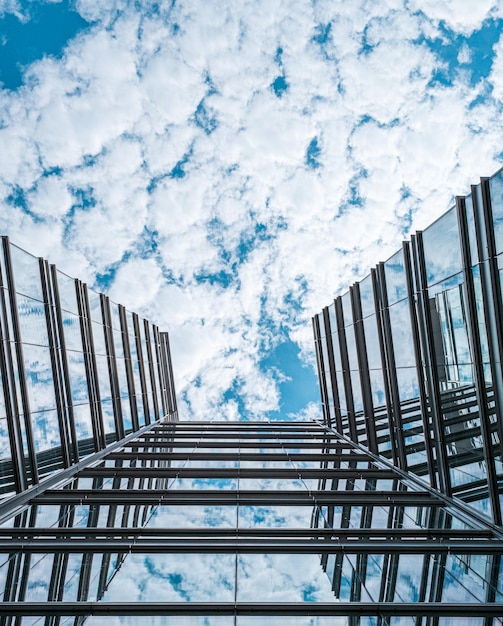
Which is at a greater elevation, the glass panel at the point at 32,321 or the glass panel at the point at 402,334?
the glass panel at the point at 32,321

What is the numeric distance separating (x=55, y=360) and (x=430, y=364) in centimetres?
1320

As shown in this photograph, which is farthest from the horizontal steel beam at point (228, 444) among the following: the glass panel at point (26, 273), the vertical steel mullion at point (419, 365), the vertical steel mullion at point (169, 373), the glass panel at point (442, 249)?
the vertical steel mullion at point (169, 373)

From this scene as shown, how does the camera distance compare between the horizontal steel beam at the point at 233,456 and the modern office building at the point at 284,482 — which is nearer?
the modern office building at the point at 284,482

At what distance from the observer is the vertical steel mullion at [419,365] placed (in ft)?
50.7

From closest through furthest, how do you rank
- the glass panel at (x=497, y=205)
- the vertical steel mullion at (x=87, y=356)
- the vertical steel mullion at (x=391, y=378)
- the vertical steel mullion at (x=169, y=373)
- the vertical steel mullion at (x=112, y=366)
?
the glass panel at (x=497, y=205) → the vertical steel mullion at (x=391, y=378) → the vertical steel mullion at (x=87, y=356) → the vertical steel mullion at (x=112, y=366) → the vertical steel mullion at (x=169, y=373)

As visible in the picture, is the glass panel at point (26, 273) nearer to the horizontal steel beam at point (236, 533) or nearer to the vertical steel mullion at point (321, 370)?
the horizontal steel beam at point (236, 533)

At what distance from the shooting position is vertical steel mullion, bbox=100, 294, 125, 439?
2280cm

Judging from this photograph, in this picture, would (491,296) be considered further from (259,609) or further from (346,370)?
(346,370)

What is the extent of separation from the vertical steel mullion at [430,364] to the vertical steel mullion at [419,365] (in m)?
0.26

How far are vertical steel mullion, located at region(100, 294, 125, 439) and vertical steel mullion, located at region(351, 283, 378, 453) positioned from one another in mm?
11903

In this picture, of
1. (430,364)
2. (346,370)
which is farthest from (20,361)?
(346,370)

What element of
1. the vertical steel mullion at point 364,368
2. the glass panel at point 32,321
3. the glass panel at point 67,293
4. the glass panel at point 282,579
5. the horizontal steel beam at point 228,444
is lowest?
the horizontal steel beam at point 228,444

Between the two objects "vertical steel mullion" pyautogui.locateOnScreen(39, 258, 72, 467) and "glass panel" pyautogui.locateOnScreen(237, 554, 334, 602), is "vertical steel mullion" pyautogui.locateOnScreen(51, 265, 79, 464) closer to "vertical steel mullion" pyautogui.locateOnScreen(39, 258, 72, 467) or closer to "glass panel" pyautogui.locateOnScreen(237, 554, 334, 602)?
"vertical steel mullion" pyautogui.locateOnScreen(39, 258, 72, 467)

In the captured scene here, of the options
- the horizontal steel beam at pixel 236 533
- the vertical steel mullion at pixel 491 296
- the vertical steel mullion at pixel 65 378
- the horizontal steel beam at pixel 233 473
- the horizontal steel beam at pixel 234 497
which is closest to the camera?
the horizontal steel beam at pixel 236 533
